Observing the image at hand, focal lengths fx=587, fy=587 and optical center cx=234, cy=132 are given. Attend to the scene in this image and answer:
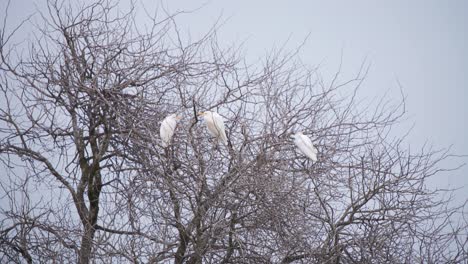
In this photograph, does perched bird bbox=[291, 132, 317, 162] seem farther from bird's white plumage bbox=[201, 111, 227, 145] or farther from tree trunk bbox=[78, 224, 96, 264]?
tree trunk bbox=[78, 224, 96, 264]

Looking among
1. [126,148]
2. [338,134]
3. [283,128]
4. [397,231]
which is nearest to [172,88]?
[126,148]

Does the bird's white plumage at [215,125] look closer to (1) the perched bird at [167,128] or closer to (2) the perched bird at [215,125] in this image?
(2) the perched bird at [215,125]

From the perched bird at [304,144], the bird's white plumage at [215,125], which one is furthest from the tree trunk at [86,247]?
the perched bird at [304,144]

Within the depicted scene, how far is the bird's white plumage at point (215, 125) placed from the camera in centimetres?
564

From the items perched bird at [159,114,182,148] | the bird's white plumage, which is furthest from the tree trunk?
the bird's white plumage

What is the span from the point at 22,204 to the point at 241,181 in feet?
7.17

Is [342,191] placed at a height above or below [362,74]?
below

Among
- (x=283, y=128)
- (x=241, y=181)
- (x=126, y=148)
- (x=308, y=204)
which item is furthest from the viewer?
(x=126, y=148)

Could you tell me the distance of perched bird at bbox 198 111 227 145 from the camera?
5641 millimetres

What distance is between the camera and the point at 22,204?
216 inches

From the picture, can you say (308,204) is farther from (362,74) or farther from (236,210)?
(362,74)

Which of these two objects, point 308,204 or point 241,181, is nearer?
point 241,181

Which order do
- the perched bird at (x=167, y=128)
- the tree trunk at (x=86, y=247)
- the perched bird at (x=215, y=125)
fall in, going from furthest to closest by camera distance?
1. the perched bird at (x=215, y=125)
2. the perched bird at (x=167, y=128)
3. the tree trunk at (x=86, y=247)

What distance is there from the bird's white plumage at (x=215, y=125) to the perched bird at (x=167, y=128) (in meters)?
0.33
